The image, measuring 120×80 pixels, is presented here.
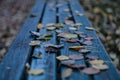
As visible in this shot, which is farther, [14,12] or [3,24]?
[14,12]

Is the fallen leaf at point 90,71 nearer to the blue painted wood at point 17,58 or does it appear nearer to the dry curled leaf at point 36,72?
the dry curled leaf at point 36,72

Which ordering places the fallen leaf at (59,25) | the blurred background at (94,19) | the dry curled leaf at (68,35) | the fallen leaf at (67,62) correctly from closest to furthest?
the fallen leaf at (67,62), the dry curled leaf at (68,35), the fallen leaf at (59,25), the blurred background at (94,19)

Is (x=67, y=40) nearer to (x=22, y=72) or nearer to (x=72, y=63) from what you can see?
(x=72, y=63)

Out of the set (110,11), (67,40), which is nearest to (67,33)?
(67,40)

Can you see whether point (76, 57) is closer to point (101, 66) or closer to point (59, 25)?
point (101, 66)

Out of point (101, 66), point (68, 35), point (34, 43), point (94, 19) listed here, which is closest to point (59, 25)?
point (68, 35)

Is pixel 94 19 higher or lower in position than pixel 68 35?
lower

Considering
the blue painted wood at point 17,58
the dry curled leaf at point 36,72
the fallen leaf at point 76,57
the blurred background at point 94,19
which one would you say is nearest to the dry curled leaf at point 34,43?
the blue painted wood at point 17,58

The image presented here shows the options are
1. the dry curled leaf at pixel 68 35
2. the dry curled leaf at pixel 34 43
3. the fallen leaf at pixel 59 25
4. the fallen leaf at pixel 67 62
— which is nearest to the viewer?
the fallen leaf at pixel 67 62
